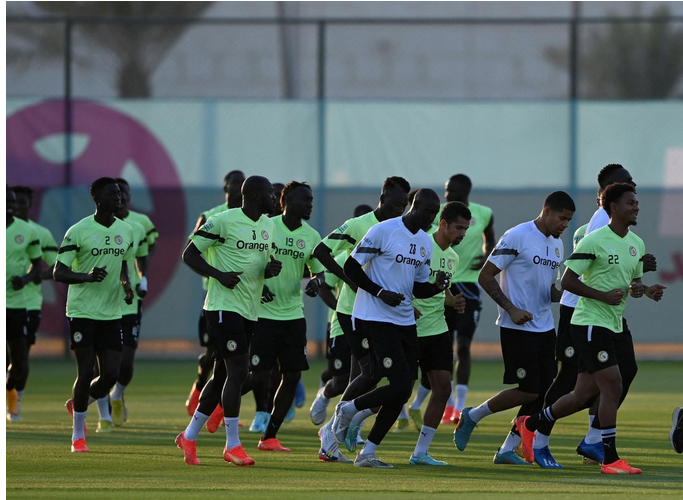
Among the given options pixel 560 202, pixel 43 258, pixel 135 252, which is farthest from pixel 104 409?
pixel 560 202

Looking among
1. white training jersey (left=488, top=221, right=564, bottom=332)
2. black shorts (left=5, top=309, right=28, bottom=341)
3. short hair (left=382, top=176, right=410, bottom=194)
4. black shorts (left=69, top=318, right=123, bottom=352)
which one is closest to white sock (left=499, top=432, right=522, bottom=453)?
white training jersey (left=488, top=221, right=564, bottom=332)

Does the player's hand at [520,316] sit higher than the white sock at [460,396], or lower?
higher

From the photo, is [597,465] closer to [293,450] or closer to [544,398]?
[544,398]

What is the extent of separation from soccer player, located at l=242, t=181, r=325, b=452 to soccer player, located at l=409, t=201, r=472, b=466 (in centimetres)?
104

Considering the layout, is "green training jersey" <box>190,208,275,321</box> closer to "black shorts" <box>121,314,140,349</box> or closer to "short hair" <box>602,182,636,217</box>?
"short hair" <box>602,182,636,217</box>

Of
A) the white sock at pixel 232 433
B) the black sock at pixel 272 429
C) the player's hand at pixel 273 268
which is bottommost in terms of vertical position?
the black sock at pixel 272 429

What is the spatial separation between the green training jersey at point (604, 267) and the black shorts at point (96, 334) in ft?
13.9

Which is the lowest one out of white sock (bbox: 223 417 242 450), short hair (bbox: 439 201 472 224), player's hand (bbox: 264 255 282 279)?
white sock (bbox: 223 417 242 450)

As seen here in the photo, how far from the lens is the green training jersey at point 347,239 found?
11219 mm

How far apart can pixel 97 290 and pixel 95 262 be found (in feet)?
0.83

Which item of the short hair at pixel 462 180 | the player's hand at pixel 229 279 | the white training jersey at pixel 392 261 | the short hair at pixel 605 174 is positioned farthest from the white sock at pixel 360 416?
the short hair at pixel 462 180

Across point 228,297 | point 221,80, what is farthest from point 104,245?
point 221,80

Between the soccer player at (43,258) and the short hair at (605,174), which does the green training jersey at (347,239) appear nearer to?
the short hair at (605,174)

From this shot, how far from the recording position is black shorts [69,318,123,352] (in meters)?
11.6
